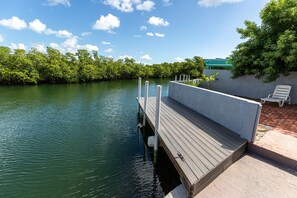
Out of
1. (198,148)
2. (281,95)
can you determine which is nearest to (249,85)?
(281,95)

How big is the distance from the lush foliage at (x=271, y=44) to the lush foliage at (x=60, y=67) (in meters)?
28.7

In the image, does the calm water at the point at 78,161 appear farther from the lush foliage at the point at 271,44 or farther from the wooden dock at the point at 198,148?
the lush foliage at the point at 271,44

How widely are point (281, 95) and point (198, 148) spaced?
6.05m

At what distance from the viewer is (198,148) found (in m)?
3.47

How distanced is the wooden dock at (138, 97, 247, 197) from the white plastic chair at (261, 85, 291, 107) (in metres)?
3.67

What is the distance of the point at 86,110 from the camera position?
36.1 ft

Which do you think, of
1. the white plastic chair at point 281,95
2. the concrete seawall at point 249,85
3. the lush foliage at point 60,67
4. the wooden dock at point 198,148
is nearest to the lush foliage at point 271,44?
the concrete seawall at point 249,85

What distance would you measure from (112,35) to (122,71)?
42.6 ft

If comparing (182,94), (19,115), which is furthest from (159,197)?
(19,115)

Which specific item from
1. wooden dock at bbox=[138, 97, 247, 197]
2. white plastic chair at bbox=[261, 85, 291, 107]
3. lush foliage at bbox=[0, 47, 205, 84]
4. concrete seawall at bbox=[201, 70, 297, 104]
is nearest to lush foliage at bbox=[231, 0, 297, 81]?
concrete seawall at bbox=[201, 70, 297, 104]

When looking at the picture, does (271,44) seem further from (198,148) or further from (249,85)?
(198,148)

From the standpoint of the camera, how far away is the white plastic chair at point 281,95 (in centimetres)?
659

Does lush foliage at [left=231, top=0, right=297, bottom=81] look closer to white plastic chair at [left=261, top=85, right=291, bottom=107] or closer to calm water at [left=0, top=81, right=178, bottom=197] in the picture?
white plastic chair at [left=261, top=85, right=291, bottom=107]

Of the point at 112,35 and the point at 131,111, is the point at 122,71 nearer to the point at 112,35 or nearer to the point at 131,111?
the point at 112,35
